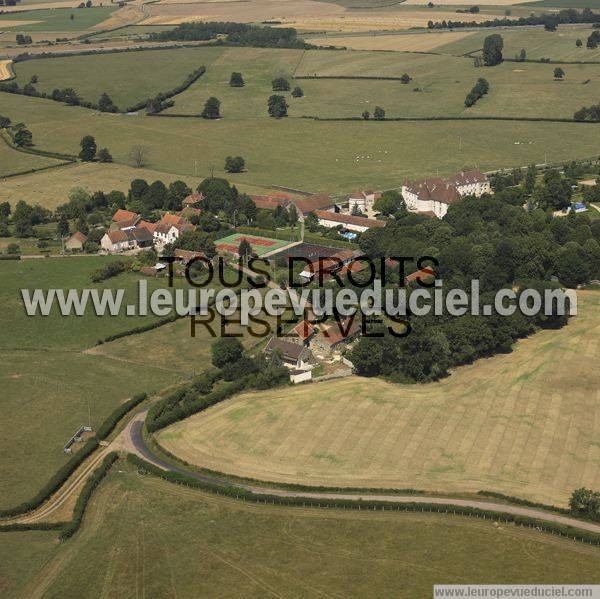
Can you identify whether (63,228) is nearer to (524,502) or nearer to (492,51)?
(524,502)

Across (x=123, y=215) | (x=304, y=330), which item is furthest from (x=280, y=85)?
(x=304, y=330)

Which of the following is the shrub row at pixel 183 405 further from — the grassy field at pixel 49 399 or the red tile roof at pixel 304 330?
the red tile roof at pixel 304 330

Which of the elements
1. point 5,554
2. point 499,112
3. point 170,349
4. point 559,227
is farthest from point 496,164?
point 5,554

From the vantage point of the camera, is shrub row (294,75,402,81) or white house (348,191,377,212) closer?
white house (348,191,377,212)

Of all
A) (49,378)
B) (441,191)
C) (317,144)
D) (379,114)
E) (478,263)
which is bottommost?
(49,378)

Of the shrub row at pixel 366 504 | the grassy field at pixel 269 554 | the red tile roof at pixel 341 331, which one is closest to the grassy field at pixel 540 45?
the red tile roof at pixel 341 331

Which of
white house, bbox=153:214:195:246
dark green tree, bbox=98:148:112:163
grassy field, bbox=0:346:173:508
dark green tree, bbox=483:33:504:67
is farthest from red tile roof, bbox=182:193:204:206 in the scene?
dark green tree, bbox=483:33:504:67

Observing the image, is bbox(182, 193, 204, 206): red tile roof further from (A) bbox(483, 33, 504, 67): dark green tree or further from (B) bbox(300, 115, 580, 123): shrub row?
(A) bbox(483, 33, 504, 67): dark green tree
